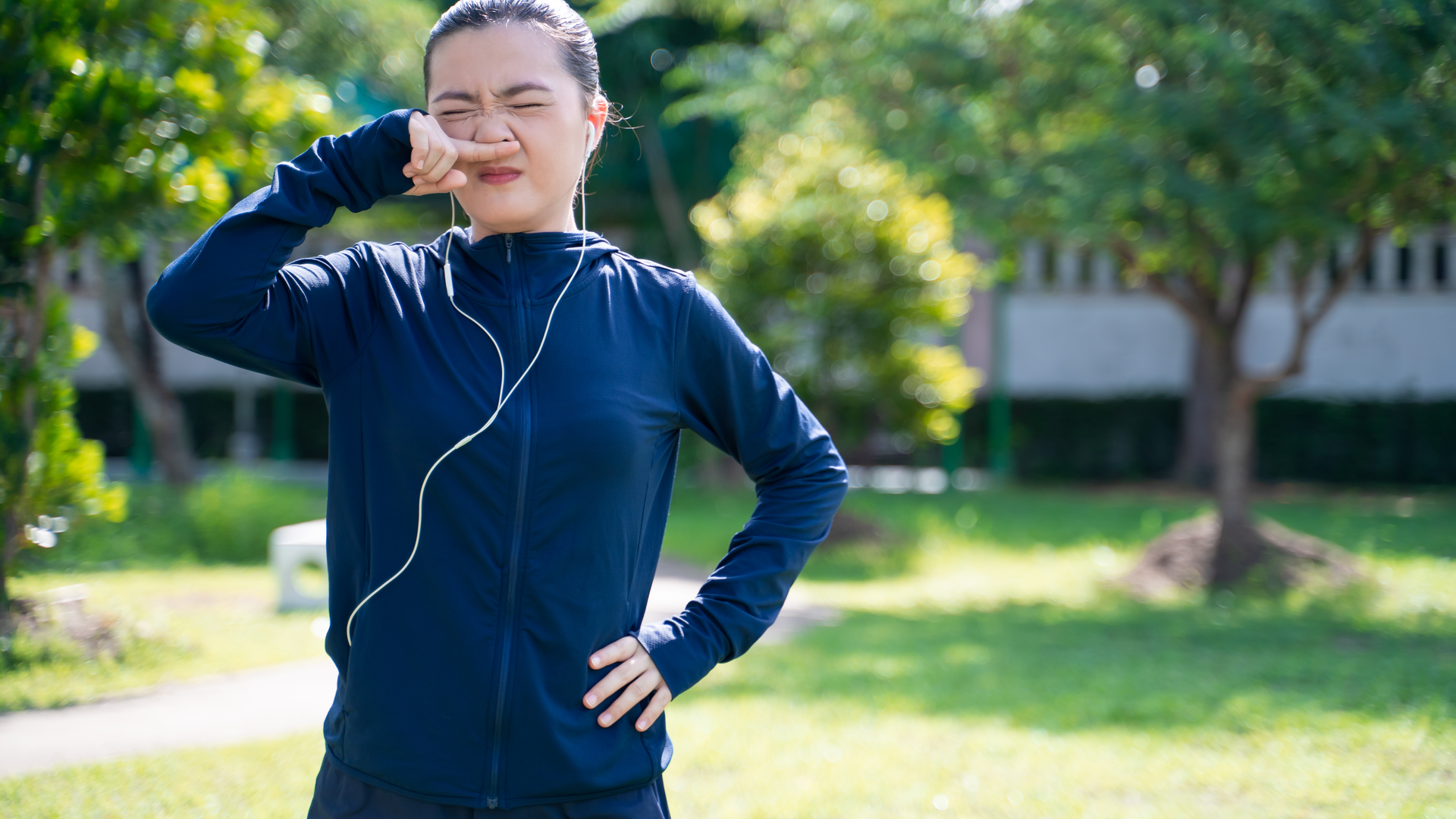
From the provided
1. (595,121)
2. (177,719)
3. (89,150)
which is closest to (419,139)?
(595,121)

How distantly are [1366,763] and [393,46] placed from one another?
409 inches

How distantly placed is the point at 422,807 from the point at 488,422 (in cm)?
59

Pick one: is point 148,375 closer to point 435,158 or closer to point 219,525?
point 219,525

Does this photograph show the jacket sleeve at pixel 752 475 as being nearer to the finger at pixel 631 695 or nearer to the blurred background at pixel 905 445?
the finger at pixel 631 695

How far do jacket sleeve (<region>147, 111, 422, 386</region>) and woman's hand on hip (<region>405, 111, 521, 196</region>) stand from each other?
35 millimetres

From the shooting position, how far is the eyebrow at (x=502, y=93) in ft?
6.20

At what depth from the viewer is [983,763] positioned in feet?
15.8

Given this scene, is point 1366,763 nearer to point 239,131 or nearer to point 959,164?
point 959,164

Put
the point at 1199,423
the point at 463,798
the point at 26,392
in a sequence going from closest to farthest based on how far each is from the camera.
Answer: the point at 463,798 < the point at 26,392 < the point at 1199,423

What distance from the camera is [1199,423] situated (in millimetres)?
17250

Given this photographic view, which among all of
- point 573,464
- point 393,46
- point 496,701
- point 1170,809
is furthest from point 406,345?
point 393,46

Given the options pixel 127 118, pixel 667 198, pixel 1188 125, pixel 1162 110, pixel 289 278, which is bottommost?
pixel 289 278

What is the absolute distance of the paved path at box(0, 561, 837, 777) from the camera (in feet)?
15.1

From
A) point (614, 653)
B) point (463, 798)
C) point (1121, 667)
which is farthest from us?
point (1121, 667)
